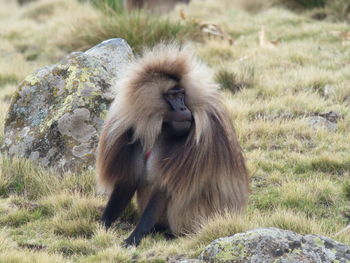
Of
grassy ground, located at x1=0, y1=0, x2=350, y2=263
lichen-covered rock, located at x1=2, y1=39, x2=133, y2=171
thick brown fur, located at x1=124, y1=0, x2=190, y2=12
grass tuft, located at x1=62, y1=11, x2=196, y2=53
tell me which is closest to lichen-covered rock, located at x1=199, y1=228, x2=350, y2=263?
grassy ground, located at x1=0, y1=0, x2=350, y2=263

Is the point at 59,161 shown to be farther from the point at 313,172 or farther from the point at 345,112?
the point at 345,112

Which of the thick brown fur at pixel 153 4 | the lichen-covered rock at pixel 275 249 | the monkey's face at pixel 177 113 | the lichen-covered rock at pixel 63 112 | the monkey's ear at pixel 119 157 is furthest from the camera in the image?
the thick brown fur at pixel 153 4

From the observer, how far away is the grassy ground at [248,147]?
448cm

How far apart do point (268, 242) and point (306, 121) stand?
10.7 ft

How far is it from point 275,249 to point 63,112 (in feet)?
9.25

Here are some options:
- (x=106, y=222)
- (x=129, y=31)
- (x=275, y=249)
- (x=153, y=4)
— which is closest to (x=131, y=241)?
(x=106, y=222)

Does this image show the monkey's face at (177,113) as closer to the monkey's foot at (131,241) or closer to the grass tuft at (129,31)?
the monkey's foot at (131,241)

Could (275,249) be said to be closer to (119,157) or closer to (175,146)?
(175,146)

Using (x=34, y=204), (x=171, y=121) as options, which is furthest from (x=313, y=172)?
(x=34, y=204)

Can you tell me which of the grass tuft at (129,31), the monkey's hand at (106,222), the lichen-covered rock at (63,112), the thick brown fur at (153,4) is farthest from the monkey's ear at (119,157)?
the thick brown fur at (153,4)

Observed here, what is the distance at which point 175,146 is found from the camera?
4.61 metres

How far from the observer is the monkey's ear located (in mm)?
4750

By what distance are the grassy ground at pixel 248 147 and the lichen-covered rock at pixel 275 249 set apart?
0.38 m

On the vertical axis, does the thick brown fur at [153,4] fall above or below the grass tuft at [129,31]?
below
